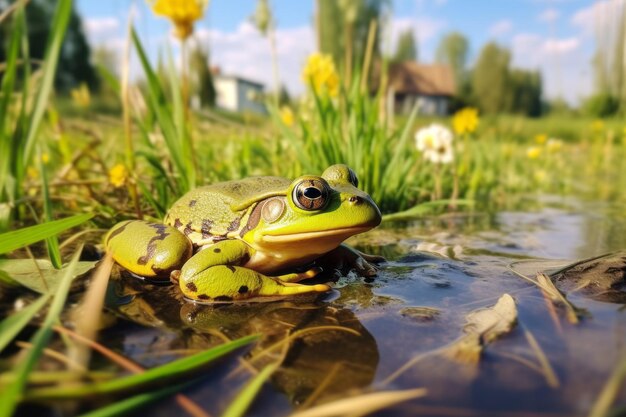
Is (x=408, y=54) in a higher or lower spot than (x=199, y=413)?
higher

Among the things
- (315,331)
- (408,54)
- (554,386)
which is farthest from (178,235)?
(408,54)

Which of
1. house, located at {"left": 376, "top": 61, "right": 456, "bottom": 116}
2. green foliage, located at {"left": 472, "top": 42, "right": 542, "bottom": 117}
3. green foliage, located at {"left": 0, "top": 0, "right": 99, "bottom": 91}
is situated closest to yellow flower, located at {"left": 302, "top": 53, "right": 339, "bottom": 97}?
house, located at {"left": 376, "top": 61, "right": 456, "bottom": 116}

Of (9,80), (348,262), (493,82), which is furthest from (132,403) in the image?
(493,82)

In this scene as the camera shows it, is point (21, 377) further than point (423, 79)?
No

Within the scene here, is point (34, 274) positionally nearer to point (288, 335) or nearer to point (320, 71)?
point (288, 335)

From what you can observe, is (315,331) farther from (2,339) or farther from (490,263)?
(490,263)

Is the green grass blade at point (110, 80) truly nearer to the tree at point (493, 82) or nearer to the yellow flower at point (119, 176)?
the yellow flower at point (119, 176)
